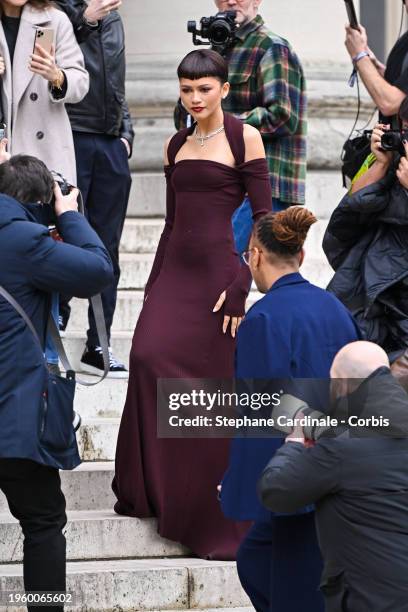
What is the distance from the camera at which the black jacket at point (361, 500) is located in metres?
4.05

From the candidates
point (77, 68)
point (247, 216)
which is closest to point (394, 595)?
point (247, 216)

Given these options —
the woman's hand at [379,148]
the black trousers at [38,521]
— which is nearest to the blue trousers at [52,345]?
the black trousers at [38,521]

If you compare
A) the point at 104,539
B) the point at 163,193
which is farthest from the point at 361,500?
the point at 163,193

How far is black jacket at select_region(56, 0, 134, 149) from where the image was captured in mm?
7504

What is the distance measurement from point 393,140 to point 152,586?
190cm

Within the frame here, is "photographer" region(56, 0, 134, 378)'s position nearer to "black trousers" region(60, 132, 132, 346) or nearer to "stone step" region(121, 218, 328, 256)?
"black trousers" region(60, 132, 132, 346)

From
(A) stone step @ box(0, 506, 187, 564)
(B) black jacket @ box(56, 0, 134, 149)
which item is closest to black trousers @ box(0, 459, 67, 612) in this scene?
(A) stone step @ box(0, 506, 187, 564)

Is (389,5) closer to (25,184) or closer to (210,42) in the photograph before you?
(210,42)

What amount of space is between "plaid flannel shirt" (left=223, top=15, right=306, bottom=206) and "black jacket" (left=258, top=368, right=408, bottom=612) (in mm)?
3195

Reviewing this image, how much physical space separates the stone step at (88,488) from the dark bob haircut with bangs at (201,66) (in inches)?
65.4

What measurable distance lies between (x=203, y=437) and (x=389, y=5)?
6.33 meters

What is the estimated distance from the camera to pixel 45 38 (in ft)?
21.9

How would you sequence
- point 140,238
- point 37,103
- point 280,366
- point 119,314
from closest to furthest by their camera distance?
point 280,366
point 37,103
point 119,314
point 140,238

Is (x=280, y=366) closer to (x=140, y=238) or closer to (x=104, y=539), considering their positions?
(x=104, y=539)
